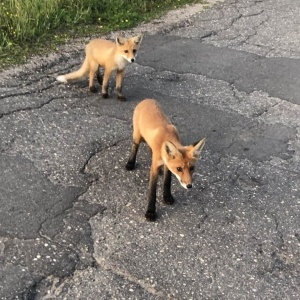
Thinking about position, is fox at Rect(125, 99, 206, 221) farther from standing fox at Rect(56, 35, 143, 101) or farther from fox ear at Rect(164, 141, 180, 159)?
standing fox at Rect(56, 35, 143, 101)

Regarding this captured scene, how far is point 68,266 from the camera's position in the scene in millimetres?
3695

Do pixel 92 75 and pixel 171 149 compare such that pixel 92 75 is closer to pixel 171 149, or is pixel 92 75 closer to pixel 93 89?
pixel 93 89

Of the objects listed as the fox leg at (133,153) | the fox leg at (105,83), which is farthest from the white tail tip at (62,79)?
→ the fox leg at (133,153)

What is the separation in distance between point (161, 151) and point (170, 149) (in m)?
0.24

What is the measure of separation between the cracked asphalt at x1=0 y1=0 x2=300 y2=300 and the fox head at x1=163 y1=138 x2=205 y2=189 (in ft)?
1.67

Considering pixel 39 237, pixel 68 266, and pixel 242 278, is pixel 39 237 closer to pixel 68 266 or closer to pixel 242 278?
pixel 68 266

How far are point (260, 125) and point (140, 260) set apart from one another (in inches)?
108

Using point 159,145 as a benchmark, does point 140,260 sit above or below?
below

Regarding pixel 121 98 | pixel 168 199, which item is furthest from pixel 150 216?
pixel 121 98

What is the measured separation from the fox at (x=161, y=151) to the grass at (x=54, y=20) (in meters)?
2.68

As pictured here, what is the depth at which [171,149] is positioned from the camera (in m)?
3.95

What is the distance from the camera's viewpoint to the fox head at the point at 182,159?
3930 millimetres

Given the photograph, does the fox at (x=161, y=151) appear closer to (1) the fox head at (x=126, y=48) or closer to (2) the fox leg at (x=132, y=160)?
(2) the fox leg at (x=132, y=160)

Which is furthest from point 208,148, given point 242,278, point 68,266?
point 68,266
